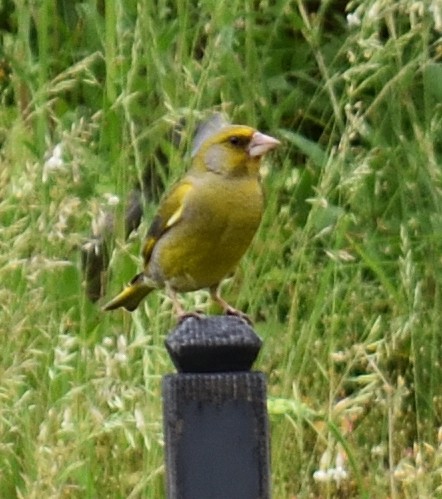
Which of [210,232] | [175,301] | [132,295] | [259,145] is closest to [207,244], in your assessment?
[210,232]

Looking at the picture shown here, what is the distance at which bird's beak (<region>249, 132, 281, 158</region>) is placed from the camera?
9.93ft

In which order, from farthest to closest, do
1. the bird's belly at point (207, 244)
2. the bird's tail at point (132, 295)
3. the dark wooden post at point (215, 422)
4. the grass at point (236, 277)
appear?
1. the bird's tail at point (132, 295)
2. the bird's belly at point (207, 244)
3. the grass at point (236, 277)
4. the dark wooden post at point (215, 422)

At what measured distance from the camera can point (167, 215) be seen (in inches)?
123

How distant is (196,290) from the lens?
3.18 meters

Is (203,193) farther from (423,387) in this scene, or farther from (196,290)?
(423,387)

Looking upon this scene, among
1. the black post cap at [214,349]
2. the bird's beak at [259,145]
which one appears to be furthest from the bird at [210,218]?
the black post cap at [214,349]

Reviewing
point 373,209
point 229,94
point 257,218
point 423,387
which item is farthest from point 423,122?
point 257,218

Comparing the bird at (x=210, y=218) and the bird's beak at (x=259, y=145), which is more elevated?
the bird's beak at (x=259, y=145)

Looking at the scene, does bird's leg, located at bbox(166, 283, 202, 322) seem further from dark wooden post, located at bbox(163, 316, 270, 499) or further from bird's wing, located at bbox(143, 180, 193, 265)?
dark wooden post, located at bbox(163, 316, 270, 499)

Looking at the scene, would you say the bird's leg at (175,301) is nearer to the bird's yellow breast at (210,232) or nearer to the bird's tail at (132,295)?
the bird's yellow breast at (210,232)

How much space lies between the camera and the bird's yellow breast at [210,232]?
9.73 feet

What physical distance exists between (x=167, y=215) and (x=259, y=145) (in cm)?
24

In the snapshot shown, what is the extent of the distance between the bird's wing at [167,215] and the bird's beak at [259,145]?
147mm

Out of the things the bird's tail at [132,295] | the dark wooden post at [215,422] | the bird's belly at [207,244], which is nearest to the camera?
the dark wooden post at [215,422]
